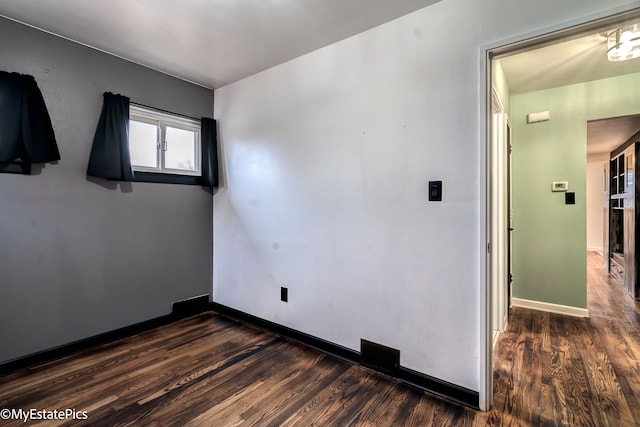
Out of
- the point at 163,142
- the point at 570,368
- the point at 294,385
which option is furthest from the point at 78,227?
the point at 570,368

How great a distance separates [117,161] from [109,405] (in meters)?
1.78

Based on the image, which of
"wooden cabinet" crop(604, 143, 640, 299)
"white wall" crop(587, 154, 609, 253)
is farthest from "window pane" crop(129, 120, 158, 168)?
"white wall" crop(587, 154, 609, 253)

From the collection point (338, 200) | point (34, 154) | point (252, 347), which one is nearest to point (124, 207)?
point (34, 154)

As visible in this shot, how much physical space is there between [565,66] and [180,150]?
372 centimetres

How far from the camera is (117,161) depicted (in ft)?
8.13

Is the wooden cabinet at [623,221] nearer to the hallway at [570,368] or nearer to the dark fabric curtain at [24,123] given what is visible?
the hallway at [570,368]

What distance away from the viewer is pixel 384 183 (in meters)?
2.06

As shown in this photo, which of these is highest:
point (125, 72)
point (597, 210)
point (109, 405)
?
point (125, 72)

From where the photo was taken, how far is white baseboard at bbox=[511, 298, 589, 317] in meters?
3.11

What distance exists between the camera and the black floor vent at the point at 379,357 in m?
2.01

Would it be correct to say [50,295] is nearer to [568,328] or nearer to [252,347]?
[252,347]

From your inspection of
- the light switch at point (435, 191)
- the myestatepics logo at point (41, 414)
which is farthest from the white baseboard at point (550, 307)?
the myestatepics logo at point (41, 414)

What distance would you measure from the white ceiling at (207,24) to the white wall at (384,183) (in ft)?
0.51

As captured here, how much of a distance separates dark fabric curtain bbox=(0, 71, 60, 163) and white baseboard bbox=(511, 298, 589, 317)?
4.65 m
